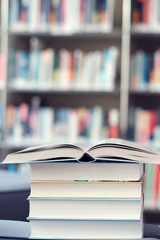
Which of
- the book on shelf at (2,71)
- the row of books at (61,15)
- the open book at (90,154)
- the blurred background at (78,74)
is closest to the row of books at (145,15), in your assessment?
the blurred background at (78,74)

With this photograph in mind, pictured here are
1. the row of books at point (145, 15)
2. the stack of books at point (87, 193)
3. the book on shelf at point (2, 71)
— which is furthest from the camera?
the book on shelf at point (2, 71)

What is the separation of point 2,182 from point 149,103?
2.42 metres

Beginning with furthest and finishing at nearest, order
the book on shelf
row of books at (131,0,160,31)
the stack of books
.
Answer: the book on shelf, row of books at (131,0,160,31), the stack of books

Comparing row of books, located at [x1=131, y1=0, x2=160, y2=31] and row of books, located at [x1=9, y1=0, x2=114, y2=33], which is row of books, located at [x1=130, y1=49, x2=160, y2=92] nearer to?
row of books, located at [x1=131, y1=0, x2=160, y2=31]

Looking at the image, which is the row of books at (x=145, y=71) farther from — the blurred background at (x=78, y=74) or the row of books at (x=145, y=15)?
the row of books at (x=145, y=15)

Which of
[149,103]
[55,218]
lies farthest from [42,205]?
[149,103]

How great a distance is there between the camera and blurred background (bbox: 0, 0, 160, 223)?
3018mm

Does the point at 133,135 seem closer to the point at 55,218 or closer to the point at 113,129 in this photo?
the point at 113,129

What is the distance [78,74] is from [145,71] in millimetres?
455

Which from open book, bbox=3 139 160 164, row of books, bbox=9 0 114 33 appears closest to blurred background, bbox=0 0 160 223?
row of books, bbox=9 0 114 33

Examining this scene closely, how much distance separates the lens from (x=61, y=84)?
3074 mm

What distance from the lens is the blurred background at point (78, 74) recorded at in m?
3.02

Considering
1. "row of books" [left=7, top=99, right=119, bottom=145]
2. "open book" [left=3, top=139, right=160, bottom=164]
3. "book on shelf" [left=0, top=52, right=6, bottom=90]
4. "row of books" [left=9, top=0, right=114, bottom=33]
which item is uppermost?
"row of books" [left=9, top=0, right=114, bottom=33]

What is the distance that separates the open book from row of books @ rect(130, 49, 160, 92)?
2299mm
